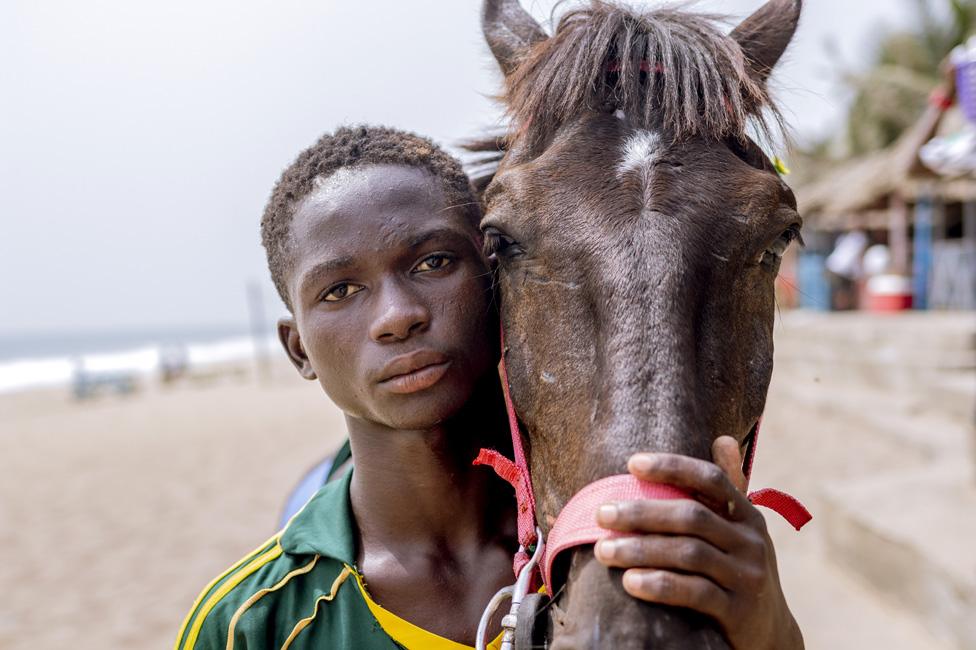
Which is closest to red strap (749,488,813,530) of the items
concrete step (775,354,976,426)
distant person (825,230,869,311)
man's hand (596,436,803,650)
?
man's hand (596,436,803,650)

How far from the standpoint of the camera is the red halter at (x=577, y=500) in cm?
108

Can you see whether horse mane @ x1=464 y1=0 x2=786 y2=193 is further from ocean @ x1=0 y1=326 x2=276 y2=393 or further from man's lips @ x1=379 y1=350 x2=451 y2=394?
ocean @ x1=0 y1=326 x2=276 y2=393

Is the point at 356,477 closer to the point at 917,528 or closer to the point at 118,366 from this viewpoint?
the point at 917,528

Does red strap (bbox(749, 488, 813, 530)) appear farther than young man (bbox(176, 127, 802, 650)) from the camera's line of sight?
No

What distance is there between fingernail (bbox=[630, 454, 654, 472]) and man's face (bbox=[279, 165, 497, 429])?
53 cm

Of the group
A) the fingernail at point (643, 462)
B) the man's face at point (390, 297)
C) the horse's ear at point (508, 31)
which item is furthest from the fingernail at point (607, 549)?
the horse's ear at point (508, 31)

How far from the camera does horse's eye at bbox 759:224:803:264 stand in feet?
4.98

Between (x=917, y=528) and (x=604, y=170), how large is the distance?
4664mm

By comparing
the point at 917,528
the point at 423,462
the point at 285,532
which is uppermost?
the point at 423,462

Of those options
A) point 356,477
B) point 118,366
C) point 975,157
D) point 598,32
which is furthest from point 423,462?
point 118,366

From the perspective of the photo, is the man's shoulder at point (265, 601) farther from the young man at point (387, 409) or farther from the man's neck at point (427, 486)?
the man's neck at point (427, 486)

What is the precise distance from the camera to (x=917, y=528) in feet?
16.1

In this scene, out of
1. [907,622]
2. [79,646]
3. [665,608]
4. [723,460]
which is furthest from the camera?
[79,646]

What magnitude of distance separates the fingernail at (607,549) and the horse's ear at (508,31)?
4.56 feet
